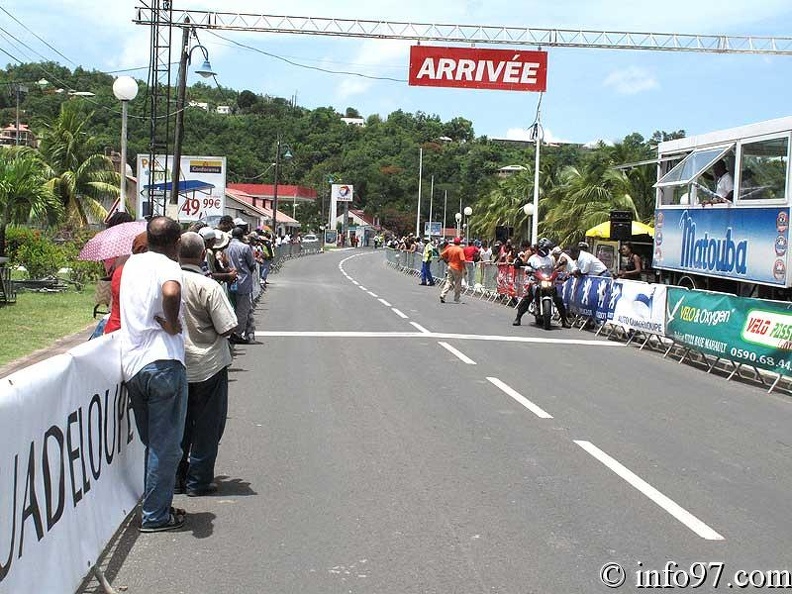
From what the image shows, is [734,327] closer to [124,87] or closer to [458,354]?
[458,354]

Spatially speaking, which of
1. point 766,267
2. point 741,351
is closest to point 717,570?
point 741,351

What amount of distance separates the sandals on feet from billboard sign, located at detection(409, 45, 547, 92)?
18324 millimetres

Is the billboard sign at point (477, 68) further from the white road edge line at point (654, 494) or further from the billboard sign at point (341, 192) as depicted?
the billboard sign at point (341, 192)

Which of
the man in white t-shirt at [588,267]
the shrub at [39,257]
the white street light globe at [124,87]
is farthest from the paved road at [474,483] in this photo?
the shrub at [39,257]

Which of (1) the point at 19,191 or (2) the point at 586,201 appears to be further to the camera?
(2) the point at 586,201

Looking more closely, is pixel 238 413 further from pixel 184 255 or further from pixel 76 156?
pixel 76 156

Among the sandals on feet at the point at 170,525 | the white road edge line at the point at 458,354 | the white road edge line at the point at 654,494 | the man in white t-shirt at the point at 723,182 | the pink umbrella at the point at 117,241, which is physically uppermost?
the man in white t-shirt at the point at 723,182

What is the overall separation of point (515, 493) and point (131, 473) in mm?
2663

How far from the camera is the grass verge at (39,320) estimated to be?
13.2m

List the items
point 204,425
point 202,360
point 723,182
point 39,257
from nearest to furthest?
point 202,360 → point 204,425 → point 723,182 → point 39,257

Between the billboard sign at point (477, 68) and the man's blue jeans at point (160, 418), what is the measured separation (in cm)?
1826

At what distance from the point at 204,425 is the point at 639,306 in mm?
11899

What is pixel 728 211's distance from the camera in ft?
55.3

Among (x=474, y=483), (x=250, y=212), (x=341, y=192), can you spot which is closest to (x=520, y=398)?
(x=474, y=483)
